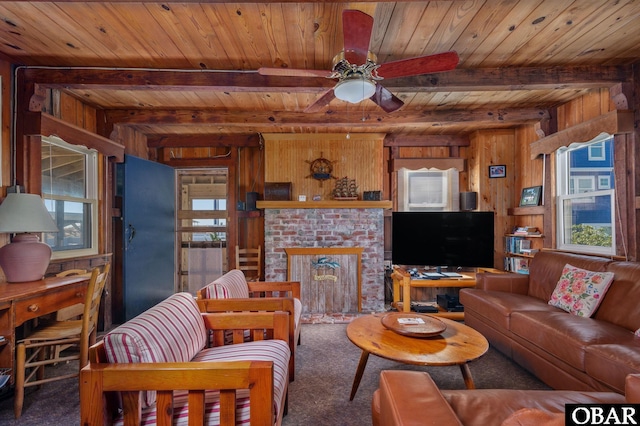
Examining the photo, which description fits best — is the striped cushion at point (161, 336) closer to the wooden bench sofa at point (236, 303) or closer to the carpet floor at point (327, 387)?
the wooden bench sofa at point (236, 303)

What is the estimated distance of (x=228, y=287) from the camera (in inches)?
93.7

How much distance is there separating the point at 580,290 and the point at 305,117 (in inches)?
122

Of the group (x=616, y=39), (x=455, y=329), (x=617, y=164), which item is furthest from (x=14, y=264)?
(x=617, y=164)

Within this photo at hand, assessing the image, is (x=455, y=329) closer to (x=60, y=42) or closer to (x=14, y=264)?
(x=14, y=264)

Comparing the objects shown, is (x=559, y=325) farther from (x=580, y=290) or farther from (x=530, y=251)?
(x=530, y=251)

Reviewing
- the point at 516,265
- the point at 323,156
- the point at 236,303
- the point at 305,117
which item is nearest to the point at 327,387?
the point at 236,303

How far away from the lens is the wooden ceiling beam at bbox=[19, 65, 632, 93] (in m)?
2.52

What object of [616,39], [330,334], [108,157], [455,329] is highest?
[616,39]

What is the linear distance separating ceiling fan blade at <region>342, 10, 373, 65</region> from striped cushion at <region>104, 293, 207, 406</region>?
177 cm

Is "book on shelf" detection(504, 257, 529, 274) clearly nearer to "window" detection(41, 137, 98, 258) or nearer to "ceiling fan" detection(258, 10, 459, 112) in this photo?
"ceiling fan" detection(258, 10, 459, 112)

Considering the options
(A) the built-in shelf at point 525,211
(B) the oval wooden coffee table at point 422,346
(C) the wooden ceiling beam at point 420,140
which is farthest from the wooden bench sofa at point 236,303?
(A) the built-in shelf at point 525,211

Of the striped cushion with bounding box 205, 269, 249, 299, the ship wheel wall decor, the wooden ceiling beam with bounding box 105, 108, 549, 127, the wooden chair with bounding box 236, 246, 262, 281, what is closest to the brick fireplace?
the wooden chair with bounding box 236, 246, 262, 281

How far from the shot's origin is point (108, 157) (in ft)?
11.7

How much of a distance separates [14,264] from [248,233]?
103 inches
